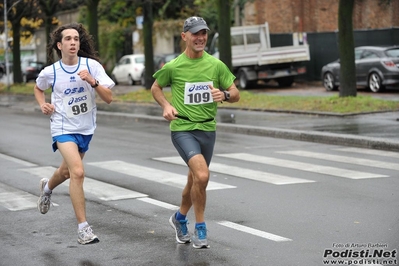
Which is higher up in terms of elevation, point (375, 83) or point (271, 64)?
point (271, 64)

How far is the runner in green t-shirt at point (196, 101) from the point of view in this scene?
7.36 metres

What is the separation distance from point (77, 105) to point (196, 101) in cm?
114

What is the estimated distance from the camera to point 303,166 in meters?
12.8

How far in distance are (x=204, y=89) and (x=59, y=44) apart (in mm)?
1468

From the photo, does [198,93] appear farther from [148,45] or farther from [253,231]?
[148,45]

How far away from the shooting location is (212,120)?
760 cm

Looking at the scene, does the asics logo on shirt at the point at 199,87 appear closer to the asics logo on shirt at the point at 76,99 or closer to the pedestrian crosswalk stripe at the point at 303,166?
the asics logo on shirt at the point at 76,99

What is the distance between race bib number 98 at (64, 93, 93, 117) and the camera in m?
7.86

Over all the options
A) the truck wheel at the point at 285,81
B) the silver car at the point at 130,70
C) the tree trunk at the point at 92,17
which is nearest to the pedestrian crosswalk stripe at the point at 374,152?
the tree trunk at the point at 92,17

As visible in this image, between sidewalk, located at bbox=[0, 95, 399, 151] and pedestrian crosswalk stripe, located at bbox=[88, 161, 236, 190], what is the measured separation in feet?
14.8

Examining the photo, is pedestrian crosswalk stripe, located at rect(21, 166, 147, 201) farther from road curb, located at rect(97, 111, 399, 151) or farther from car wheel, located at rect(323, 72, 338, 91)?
car wheel, located at rect(323, 72, 338, 91)

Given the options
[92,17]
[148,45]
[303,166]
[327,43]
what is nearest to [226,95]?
[303,166]

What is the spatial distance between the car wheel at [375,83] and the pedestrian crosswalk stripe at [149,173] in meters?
16.2

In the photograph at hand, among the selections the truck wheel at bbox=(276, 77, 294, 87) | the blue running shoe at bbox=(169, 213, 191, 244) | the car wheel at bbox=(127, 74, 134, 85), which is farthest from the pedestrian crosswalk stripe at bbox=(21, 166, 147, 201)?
the car wheel at bbox=(127, 74, 134, 85)
